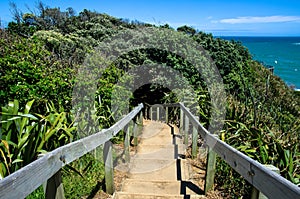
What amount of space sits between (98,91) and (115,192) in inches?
99.7

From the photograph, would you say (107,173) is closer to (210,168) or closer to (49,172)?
(210,168)

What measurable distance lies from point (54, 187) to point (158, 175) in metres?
2.23

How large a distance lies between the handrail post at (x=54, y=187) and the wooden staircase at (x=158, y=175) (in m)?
1.14

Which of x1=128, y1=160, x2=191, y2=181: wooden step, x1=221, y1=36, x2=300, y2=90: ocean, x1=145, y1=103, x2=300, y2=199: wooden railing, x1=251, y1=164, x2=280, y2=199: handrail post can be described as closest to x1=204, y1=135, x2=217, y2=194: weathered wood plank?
x1=145, y1=103, x2=300, y2=199: wooden railing

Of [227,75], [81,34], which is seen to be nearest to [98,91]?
[227,75]

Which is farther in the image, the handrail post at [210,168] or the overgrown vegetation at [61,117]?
the handrail post at [210,168]

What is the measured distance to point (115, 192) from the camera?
287 cm

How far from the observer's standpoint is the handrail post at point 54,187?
166cm

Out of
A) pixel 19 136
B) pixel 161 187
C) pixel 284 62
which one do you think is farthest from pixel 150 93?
pixel 284 62

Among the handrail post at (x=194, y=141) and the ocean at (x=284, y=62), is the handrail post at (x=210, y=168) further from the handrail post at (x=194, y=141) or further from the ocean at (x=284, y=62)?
the ocean at (x=284, y=62)

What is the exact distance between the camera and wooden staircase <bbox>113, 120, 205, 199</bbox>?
9.55 feet

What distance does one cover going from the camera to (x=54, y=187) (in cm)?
169

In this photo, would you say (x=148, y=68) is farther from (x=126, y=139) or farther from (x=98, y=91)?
(x=126, y=139)

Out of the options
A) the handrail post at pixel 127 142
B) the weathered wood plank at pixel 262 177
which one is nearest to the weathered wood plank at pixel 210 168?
the weathered wood plank at pixel 262 177
